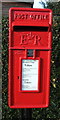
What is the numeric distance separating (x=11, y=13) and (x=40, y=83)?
3.08 feet

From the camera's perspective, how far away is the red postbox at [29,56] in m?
2.98

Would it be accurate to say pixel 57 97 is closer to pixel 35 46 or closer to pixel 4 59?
pixel 4 59

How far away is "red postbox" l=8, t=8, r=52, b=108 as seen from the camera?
2.98m

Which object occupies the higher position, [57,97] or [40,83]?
[40,83]

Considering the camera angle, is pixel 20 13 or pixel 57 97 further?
pixel 57 97

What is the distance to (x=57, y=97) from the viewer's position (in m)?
4.14

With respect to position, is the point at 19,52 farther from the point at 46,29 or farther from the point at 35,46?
the point at 46,29

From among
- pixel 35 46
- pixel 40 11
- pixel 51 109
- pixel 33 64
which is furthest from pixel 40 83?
pixel 51 109

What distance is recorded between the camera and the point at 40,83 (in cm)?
311

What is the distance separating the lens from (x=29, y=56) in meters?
3.04

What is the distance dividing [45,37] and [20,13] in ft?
1.38

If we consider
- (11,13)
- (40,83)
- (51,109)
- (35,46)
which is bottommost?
(51,109)

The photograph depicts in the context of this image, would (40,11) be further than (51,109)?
No

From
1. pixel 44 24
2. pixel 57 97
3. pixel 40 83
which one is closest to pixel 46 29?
pixel 44 24
